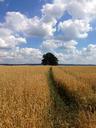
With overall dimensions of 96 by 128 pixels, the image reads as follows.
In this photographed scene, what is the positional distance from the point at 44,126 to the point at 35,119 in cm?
34

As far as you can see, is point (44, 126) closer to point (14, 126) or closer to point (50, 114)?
point (14, 126)

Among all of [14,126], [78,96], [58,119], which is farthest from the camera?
[78,96]

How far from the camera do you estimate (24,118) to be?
8.38 m

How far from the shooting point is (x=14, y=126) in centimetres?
766

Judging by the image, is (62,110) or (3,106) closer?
(3,106)

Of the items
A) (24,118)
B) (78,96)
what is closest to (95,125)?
(24,118)

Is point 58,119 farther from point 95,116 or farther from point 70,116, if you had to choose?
point 95,116

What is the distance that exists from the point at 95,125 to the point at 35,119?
5.11 feet

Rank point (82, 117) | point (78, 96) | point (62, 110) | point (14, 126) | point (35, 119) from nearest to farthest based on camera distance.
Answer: point (14, 126) < point (35, 119) < point (82, 117) < point (62, 110) < point (78, 96)

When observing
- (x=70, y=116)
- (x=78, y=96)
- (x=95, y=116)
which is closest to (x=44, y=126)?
(x=95, y=116)

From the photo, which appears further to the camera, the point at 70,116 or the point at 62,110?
the point at 62,110

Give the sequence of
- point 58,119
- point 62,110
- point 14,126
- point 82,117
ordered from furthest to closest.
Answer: point 62,110 → point 58,119 → point 82,117 → point 14,126

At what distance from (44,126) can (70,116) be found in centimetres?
221

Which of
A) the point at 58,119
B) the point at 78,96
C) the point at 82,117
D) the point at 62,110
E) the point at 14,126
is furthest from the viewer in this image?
the point at 78,96
